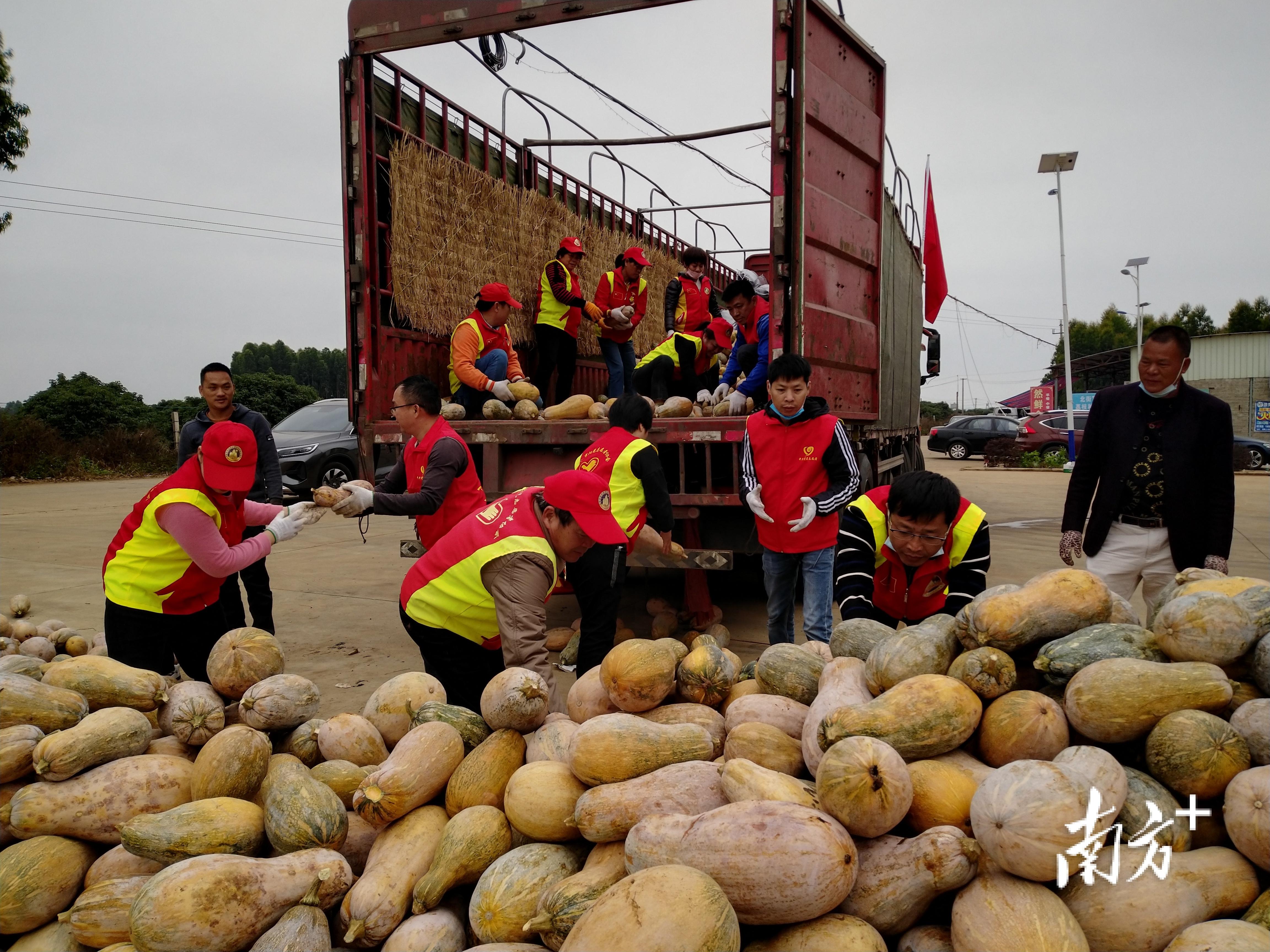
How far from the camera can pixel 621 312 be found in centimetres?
771

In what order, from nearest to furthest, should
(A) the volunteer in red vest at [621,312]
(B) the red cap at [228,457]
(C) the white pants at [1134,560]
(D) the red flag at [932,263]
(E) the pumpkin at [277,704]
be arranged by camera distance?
(E) the pumpkin at [277,704] → (B) the red cap at [228,457] → (C) the white pants at [1134,560] → (A) the volunteer in red vest at [621,312] → (D) the red flag at [932,263]

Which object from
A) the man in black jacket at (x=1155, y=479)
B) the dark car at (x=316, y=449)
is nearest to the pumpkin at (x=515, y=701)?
the man in black jacket at (x=1155, y=479)

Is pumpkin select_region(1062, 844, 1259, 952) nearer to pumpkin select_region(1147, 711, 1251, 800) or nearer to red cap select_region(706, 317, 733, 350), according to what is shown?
pumpkin select_region(1147, 711, 1251, 800)

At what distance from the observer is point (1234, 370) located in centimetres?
3531

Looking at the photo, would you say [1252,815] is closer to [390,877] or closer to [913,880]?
[913,880]

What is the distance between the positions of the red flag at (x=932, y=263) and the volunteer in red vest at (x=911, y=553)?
7735 millimetres

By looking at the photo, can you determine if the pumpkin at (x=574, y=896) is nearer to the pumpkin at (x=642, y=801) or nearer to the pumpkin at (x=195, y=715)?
the pumpkin at (x=642, y=801)

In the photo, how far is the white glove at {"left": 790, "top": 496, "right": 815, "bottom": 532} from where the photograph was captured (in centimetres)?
430

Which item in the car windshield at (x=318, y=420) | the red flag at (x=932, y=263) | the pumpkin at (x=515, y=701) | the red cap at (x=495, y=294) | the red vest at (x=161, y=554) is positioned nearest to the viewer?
the pumpkin at (x=515, y=701)

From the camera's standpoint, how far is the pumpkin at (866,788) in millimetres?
1396

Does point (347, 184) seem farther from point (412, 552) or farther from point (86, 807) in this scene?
point (86, 807)

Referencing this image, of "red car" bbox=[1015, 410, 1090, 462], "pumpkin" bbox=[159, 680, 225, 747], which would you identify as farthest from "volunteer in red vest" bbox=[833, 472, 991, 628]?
"red car" bbox=[1015, 410, 1090, 462]

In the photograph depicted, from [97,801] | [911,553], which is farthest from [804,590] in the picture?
[97,801]

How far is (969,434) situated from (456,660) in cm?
3011
